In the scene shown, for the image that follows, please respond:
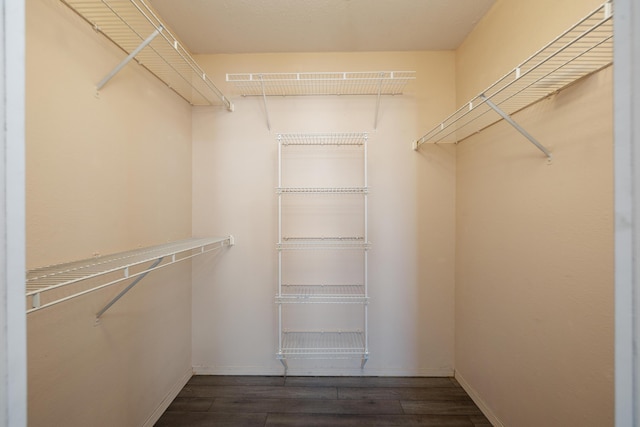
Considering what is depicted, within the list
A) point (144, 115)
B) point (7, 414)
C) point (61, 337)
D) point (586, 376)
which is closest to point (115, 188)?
point (144, 115)

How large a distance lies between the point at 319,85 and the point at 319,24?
14.2 inches

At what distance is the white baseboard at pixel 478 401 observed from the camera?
148 cm

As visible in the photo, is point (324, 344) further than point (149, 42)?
Yes

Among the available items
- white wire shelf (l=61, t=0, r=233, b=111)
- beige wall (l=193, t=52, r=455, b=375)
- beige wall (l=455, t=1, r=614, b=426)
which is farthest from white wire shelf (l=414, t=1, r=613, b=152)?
white wire shelf (l=61, t=0, r=233, b=111)

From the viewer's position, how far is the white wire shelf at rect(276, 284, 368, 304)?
69.7 inches

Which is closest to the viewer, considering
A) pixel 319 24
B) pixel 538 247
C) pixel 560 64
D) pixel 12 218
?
pixel 12 218

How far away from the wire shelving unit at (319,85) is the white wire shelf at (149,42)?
9.2 inches

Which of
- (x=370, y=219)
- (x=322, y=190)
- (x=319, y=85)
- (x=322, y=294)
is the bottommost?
(x=322, y=294)

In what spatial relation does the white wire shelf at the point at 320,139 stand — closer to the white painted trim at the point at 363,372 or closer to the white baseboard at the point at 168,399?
the white painted trim at the point at 363,372

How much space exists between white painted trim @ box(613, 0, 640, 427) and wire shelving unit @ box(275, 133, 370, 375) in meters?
1.42

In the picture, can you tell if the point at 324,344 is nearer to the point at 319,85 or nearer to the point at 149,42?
the point at 319,85

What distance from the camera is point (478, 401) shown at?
162 cm

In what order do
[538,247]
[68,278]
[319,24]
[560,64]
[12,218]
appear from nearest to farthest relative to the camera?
1. [12,218]
2. [68,278]
3. [560,64]
4. [538,247]
5. [319,24]

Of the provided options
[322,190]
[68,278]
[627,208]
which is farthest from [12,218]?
[322,190]
